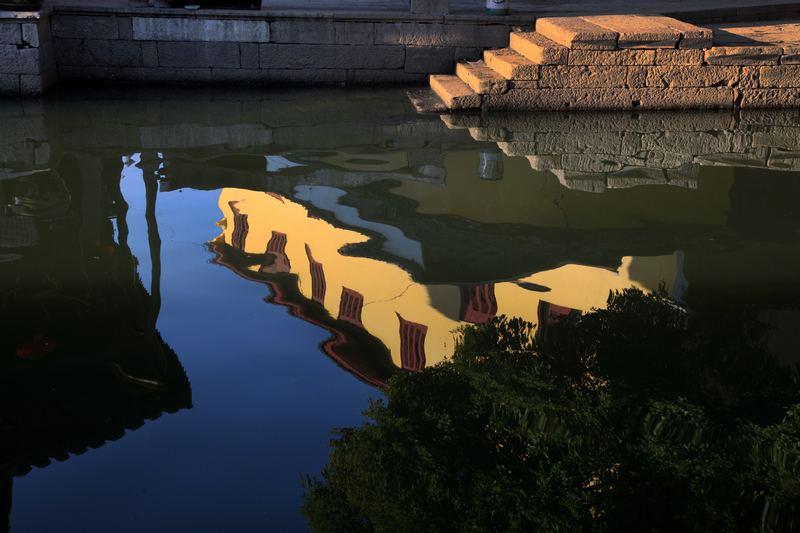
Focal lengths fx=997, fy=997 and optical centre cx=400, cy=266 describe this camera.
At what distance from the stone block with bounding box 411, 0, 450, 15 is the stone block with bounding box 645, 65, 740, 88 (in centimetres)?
237

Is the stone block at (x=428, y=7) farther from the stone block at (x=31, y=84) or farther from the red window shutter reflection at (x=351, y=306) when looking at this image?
the red window shutter reflection at (x=351, y=306)

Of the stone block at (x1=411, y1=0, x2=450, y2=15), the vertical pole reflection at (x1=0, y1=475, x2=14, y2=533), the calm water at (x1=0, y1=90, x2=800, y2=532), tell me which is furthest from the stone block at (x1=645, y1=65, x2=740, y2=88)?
the vertical pole reflection at (x1=0, y1=475, x2=14, y2=533)

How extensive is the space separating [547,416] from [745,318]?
1.52 meters

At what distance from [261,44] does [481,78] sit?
2450 millimetres

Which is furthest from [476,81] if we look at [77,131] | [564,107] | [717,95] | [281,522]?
[281,522]

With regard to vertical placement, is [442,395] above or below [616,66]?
below

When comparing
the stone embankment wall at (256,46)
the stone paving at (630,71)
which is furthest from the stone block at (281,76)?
the stone paving at (630,71)

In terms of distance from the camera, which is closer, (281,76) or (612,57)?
(612,57)

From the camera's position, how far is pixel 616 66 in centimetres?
944

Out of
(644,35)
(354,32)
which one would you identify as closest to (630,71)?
(644,35)

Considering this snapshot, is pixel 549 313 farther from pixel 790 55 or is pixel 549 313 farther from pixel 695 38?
pixel 790 55

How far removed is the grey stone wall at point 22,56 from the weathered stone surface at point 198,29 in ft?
3.41

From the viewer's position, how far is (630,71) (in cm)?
947

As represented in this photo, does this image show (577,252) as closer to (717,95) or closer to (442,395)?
(442,395)
